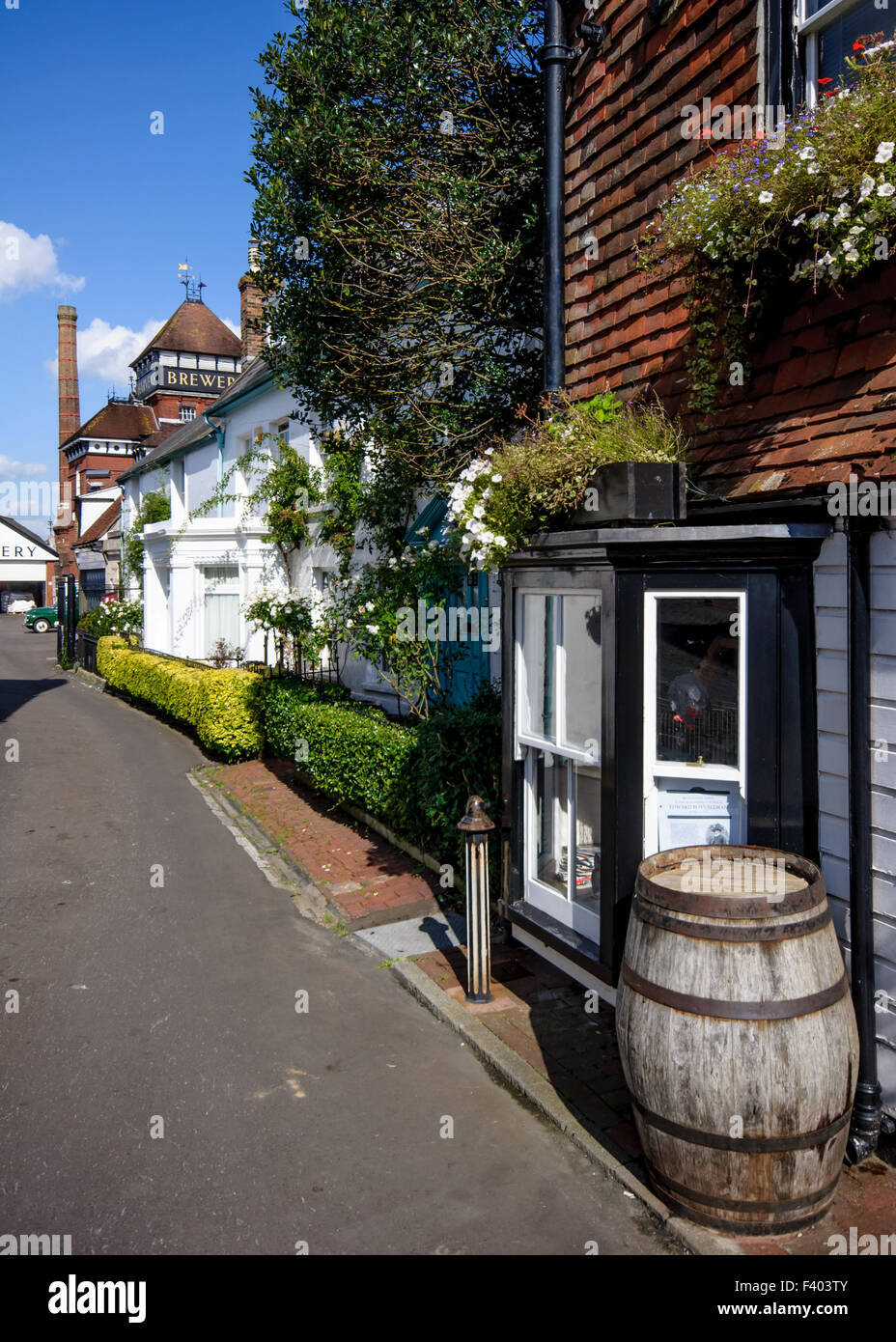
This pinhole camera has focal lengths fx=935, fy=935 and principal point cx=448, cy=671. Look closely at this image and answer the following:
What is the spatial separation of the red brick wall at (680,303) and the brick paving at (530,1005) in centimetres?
287

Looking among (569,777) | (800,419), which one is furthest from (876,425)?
(569,777)

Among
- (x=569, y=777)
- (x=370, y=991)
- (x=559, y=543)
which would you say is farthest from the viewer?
(x=370, y=991)

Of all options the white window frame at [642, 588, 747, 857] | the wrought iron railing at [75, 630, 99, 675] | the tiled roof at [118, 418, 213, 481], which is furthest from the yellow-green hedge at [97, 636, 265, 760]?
the wrought iron railing at [75, 630, 99, 675]

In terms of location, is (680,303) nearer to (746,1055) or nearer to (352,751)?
(746,1055)

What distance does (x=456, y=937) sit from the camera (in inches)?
268

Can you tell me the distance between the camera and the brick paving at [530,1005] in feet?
11.8

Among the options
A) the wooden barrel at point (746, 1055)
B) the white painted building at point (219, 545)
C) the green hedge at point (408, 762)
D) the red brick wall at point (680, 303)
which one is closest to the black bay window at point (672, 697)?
the red brick wall at point (680, 303)

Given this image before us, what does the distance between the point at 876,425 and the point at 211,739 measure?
11.5m

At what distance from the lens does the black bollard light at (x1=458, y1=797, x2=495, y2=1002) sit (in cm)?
550

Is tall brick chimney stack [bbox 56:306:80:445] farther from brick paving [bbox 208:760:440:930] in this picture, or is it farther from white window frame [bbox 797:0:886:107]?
white window frame [bbox 797:0:886:107]

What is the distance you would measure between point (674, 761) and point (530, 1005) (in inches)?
79.4

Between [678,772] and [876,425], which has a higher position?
[876,425]
